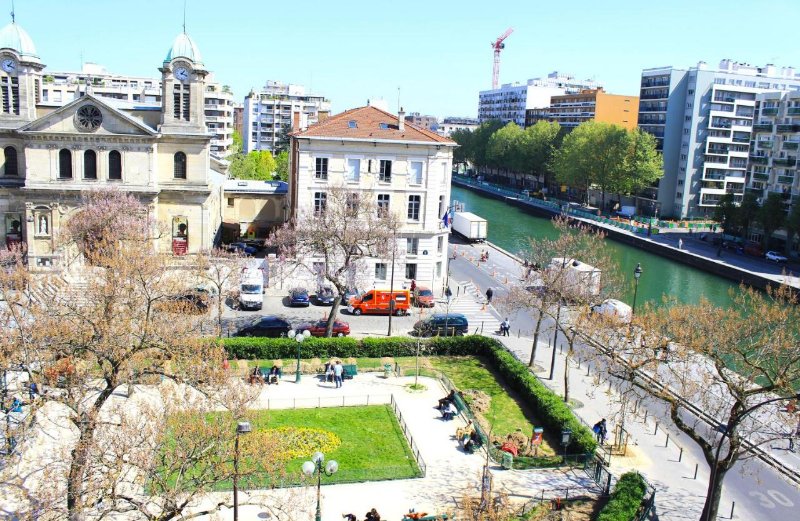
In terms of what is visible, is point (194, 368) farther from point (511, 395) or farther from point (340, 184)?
point (340, 184)

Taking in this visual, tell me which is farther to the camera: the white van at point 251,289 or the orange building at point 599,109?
the orange building at point 599,109

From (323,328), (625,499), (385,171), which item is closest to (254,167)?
(385,171)

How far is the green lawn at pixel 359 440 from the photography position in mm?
23266

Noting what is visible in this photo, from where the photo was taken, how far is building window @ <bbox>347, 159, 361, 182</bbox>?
46062 mm

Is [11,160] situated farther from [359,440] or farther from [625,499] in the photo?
[625,499]

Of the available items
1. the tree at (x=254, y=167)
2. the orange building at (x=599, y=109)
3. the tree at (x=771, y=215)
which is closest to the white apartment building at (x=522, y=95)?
the orange building at (x=599, y=109)

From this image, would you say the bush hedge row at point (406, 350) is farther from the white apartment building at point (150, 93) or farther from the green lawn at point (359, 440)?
the white apartment building at point (150, 93)

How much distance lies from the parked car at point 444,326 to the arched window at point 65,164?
Result: 2463cm

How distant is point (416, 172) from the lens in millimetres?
47031

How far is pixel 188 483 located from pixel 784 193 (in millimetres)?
70521

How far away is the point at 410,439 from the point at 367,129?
25.4 m

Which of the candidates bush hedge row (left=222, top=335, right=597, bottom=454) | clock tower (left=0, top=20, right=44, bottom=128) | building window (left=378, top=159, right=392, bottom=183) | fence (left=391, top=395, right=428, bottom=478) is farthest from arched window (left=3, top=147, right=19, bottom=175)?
fence (left=391, top=395, right=428, bottom=478)

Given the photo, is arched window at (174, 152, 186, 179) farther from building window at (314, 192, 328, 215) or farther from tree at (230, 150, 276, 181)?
tree at (230, 150, 276, 181)

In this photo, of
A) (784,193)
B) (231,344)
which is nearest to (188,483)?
(231,344)
